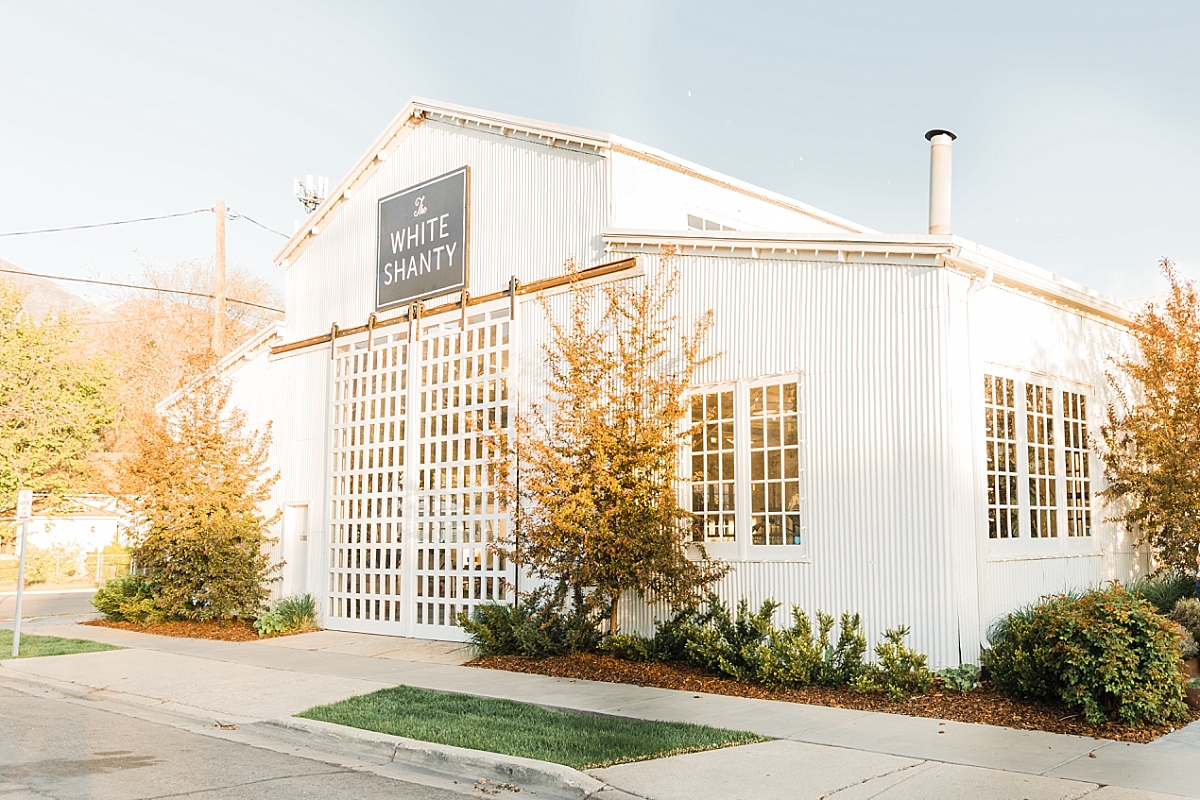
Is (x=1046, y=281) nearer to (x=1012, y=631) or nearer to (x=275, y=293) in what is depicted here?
(x=1012, y=631)

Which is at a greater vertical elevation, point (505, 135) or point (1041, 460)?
point (505, 135)

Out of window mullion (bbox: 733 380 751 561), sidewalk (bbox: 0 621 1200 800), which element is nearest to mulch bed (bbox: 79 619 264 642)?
sidewalk (bbox: 0 621 1200 800)

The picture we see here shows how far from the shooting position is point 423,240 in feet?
58.1

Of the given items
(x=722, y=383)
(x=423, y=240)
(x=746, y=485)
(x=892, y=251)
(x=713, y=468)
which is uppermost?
(x=423, y=240)

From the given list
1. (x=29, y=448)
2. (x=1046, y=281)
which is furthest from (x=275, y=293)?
(x=1046, y=281)

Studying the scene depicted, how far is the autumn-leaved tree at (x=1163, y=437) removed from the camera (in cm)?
1333

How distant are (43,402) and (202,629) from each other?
27.8 metres

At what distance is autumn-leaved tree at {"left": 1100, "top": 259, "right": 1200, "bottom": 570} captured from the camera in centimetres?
1333

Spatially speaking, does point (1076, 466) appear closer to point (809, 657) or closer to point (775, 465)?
point (775, 465)

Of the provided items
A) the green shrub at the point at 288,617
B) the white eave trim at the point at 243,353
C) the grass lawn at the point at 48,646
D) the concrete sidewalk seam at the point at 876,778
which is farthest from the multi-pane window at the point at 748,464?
the white eave trim at the point at 243,353

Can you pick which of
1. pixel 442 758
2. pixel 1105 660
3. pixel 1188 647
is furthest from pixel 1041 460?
pixel 442 758

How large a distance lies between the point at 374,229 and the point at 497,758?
12.6 metres

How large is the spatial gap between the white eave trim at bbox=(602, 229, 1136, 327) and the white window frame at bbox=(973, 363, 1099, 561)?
107cm

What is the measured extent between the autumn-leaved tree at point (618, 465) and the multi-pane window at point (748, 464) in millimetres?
291
